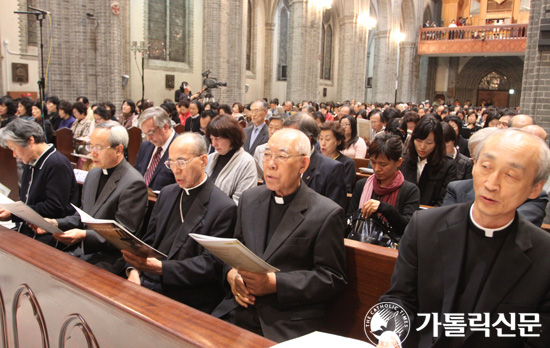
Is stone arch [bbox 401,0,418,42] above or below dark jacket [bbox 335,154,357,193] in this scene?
above

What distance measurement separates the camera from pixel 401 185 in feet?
11.5

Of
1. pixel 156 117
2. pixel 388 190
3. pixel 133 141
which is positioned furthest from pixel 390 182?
pixel 133 141

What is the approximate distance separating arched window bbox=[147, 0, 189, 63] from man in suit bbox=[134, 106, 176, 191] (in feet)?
38.0

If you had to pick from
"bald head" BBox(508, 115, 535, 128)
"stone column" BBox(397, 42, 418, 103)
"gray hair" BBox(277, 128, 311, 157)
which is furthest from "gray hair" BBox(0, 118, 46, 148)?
"stone column" BBox(397, 42, 418, 103)

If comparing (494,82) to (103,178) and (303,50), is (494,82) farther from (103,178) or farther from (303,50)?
(103,178)

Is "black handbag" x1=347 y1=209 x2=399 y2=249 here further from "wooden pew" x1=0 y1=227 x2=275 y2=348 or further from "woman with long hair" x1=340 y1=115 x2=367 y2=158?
"woman with long hair" x1=340 y1=115 x2=367 y2=158

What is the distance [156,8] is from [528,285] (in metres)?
15.9

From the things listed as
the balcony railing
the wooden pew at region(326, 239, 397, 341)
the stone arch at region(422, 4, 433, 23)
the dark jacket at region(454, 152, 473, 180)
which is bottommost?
the wooden pew at region(326, 239, 397, 341)

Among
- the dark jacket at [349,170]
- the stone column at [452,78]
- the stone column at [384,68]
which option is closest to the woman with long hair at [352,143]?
the dark jacket at [349,170]

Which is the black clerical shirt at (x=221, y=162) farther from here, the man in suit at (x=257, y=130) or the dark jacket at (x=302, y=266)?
the man in suit at (x=257, y=130)

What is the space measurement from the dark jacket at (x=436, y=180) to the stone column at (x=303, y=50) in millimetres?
16943

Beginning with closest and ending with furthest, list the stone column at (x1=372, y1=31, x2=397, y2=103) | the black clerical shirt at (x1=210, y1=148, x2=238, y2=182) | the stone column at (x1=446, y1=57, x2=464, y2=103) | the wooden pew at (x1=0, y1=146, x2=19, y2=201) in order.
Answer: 1. the black clerical shirt at (x1=210, y1=148, x2=238, y2=182)
2. the wooden pew at (x1=0, y1=146, x2=19, y2=201)
3. the stone column at (x1=372, y1=31, x2=397, y2=103)
4. the stone column at (x1=446, y1=57, x2=464, y2=103)

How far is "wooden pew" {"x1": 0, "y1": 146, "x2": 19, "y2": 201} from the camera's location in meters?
6.16

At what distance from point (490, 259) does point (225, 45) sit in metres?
15.6
